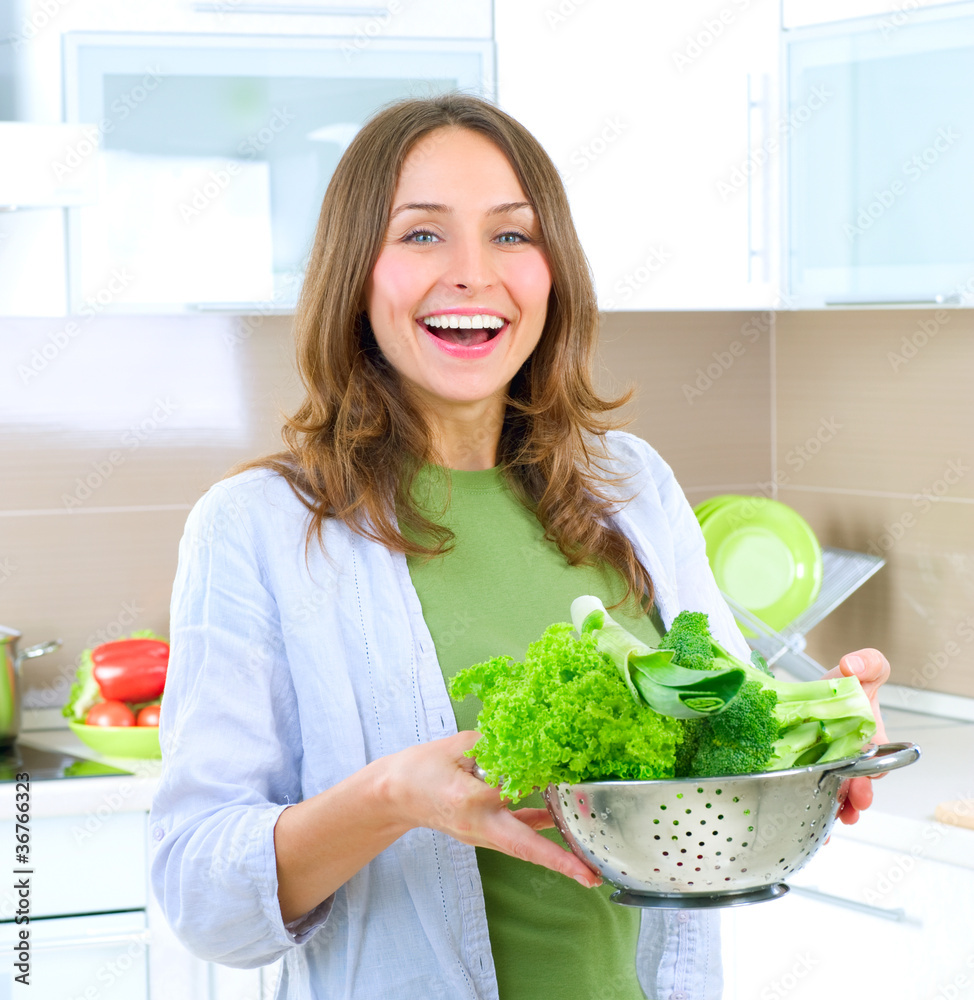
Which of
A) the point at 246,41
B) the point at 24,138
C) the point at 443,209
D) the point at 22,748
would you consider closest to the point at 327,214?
the point at 443,209

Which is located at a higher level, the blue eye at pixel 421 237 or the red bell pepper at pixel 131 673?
the blue eye at pixel 421 237

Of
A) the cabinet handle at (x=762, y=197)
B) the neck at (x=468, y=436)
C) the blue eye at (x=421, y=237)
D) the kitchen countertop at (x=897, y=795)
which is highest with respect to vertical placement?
the cabinet handle at (x=762, y=197)

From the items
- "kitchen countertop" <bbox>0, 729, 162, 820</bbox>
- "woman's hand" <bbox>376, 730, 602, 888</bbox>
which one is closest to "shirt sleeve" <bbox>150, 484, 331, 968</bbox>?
"woman's hand" <bbox>376, 730, 602, 888</bbox>

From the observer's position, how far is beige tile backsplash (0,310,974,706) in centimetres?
223

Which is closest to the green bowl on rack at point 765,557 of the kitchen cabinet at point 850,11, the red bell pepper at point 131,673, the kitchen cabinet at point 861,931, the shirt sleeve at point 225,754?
the kitchen cabinet at point 861,931

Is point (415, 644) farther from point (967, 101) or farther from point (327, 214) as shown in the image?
point (967, 101)

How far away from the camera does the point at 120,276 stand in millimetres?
1930

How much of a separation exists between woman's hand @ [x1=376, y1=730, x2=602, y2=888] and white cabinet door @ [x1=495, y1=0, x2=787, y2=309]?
4.54 ft

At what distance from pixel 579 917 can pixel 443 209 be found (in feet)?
1.95

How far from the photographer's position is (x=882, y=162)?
195 centimetres

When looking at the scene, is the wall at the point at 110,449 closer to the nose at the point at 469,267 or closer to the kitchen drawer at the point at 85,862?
the kitchen drawer at the point at 85,862

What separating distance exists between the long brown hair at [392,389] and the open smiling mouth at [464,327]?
0.24 ft

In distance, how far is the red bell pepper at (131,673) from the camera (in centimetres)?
203

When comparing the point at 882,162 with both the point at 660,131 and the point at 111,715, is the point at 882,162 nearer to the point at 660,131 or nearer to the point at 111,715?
the point at 660,131
